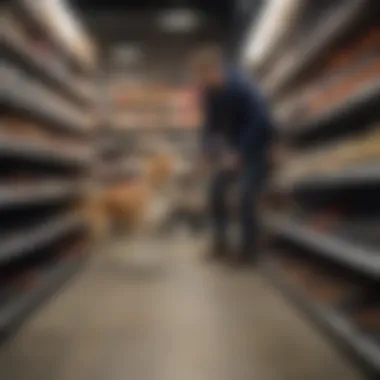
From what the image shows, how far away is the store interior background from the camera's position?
283 centimetres

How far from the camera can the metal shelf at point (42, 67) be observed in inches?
143

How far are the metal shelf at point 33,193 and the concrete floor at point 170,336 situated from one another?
0.66m

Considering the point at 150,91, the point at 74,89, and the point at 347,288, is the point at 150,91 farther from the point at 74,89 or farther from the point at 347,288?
the point at 347,288

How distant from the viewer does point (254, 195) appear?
5539 millimetres

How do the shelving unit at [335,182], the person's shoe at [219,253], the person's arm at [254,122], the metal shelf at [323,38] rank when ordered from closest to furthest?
the shelving unit at [335,182], the metal shelf at [323,38], the person's arm at [254,122], the person's shoe at [219,253]

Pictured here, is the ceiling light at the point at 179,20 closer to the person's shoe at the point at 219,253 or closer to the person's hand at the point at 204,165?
the person's hand at the point at 204,165

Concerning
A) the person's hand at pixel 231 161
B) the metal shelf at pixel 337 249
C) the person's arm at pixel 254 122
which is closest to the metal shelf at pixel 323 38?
the person's arm at pixel 254 122

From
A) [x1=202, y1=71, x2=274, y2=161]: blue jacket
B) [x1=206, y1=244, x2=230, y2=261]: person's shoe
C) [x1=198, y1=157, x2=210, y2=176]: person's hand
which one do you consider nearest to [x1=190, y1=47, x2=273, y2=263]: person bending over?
[x1=202, y1=71, x2=274, y2=161]: blue jacket

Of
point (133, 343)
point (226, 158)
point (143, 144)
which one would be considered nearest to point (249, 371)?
point (133, 343)

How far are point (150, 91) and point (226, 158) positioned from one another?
4701mm

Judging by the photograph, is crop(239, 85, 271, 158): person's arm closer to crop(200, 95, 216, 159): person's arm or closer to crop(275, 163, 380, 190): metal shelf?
crop(200, 95, 216, 159): person's arm

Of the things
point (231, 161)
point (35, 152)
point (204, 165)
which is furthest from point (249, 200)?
point (204, 165)

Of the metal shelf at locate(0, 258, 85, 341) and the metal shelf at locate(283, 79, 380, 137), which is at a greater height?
the metal shelf at locate(283, 79, 380, 137)

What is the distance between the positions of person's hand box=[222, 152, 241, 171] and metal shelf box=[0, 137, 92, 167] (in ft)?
4.60
